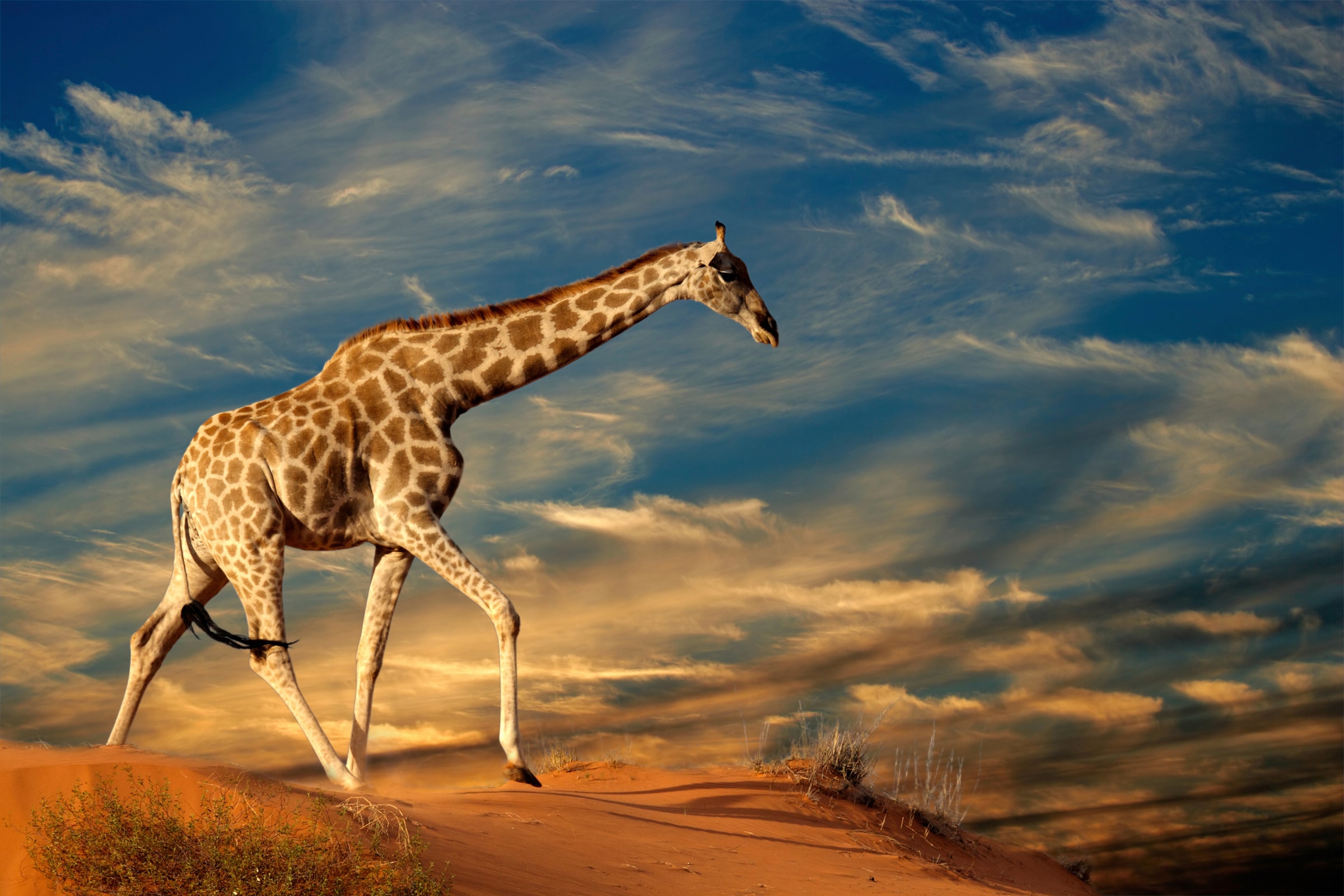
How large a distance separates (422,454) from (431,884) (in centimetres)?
552

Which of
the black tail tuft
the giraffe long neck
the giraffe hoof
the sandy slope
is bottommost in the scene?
the sandy slope

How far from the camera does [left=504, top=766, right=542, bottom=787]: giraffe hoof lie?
10.9 meters

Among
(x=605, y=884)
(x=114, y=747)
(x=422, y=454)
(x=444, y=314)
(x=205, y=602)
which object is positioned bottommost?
(x=605, y=884)

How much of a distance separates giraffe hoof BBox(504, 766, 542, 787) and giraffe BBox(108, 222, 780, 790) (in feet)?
0.06

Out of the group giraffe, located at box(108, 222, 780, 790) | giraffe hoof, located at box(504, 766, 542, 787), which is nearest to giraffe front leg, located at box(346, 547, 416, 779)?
giraffe, located at box(108, 222, 780, 790)

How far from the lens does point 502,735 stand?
1088cm

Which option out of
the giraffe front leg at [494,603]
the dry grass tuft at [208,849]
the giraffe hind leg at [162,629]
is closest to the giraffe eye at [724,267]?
the giraffe front leg at [494,603]

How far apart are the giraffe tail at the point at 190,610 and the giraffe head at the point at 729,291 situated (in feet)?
19.5

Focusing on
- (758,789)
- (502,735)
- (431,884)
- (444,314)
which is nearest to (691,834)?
(502,735)

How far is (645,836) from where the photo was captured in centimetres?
1041

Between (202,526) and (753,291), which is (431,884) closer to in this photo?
(202,526)

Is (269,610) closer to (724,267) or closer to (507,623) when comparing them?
(507,623)

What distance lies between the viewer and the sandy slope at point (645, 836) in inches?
303

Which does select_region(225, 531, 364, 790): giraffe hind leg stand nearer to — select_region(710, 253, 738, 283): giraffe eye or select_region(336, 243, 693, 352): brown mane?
select_region(336, 243, 693, 352): brown mane
